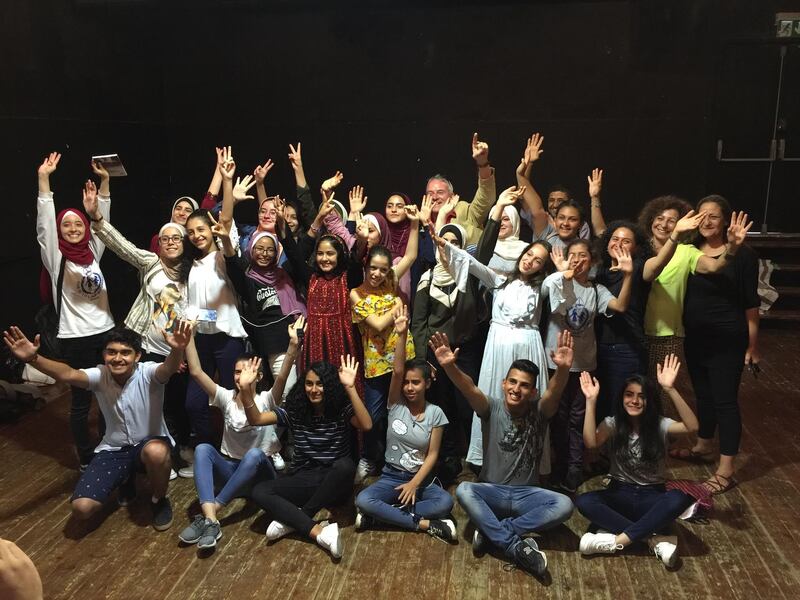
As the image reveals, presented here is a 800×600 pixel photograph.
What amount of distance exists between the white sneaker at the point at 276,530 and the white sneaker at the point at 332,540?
0.19 metres

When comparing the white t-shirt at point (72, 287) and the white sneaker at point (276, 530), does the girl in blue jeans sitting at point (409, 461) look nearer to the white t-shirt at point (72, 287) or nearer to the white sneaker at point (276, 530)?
the white sneaker at point (276, 530)

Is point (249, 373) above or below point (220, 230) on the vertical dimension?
below

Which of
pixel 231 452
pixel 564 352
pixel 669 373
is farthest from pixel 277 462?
pixel 669 373

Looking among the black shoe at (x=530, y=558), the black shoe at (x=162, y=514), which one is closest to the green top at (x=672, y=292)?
the black shoe at (x=530, y=558)

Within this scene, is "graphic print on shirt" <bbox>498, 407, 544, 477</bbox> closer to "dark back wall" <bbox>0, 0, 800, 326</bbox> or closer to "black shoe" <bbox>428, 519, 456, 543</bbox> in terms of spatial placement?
"black shoe" <bbox>428, 519, 456, 543</bbox>

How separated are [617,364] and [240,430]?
1.96 m

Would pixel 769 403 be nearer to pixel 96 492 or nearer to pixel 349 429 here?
pixel 349 429

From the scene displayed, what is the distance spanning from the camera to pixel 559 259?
3.69 meters

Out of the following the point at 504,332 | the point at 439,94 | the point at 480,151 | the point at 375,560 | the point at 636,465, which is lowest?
the point at 375,560

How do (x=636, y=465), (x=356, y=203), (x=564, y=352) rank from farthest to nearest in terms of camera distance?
(x=356, y=203), (x=636, y=465), (x=564, y=352)

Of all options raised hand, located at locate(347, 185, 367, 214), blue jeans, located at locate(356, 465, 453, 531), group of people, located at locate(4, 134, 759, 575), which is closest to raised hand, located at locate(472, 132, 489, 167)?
group of people, located at locate(4, 134, 759, 575)

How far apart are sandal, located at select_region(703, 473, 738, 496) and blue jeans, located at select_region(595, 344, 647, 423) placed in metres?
0.66

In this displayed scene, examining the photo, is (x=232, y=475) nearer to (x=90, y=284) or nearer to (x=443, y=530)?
(x=443, y=530)

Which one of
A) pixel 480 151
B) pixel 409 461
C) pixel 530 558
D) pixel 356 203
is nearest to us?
pixel 530 558
